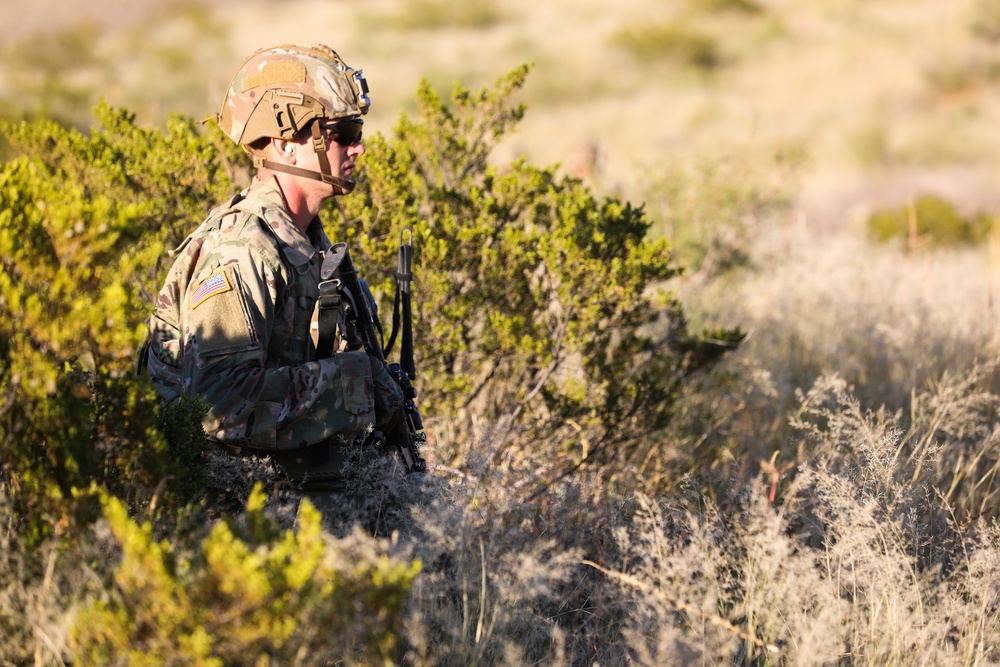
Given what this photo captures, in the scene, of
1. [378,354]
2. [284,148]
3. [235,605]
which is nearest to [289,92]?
[284,148]

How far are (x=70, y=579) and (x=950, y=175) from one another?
18.6m

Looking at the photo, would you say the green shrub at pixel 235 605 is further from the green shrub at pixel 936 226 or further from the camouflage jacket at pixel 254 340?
the green shrub at pixel 936 226

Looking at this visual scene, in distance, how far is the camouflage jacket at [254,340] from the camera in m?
2.23

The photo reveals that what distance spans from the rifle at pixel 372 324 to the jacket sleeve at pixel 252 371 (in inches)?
5.7

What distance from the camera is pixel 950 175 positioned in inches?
658

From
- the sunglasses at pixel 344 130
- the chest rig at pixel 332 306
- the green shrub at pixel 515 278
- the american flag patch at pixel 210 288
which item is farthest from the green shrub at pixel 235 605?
the green shrub at pixel 515 278

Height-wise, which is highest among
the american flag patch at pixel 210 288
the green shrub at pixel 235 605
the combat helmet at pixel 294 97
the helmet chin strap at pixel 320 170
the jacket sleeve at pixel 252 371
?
the combat helmet at pixel 294 97

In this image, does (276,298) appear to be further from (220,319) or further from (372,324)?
(372,324)

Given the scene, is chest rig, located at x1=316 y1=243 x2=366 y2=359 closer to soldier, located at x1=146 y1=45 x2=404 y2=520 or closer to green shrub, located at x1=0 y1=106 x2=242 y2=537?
soldier, located at x1=146 y1=45 x2=404 y2=520

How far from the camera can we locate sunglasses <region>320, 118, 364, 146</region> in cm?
260

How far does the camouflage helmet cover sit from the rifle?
440 millimetres

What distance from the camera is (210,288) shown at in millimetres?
2236

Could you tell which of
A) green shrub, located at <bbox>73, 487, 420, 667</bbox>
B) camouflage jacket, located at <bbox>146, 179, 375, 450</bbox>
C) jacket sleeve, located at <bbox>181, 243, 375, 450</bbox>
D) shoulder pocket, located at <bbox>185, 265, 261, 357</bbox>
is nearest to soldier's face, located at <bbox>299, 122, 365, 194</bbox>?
camouflage jacket, located at <bbox>146, 179, 375, 450</bbox>

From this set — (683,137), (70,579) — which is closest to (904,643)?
(70,579)
